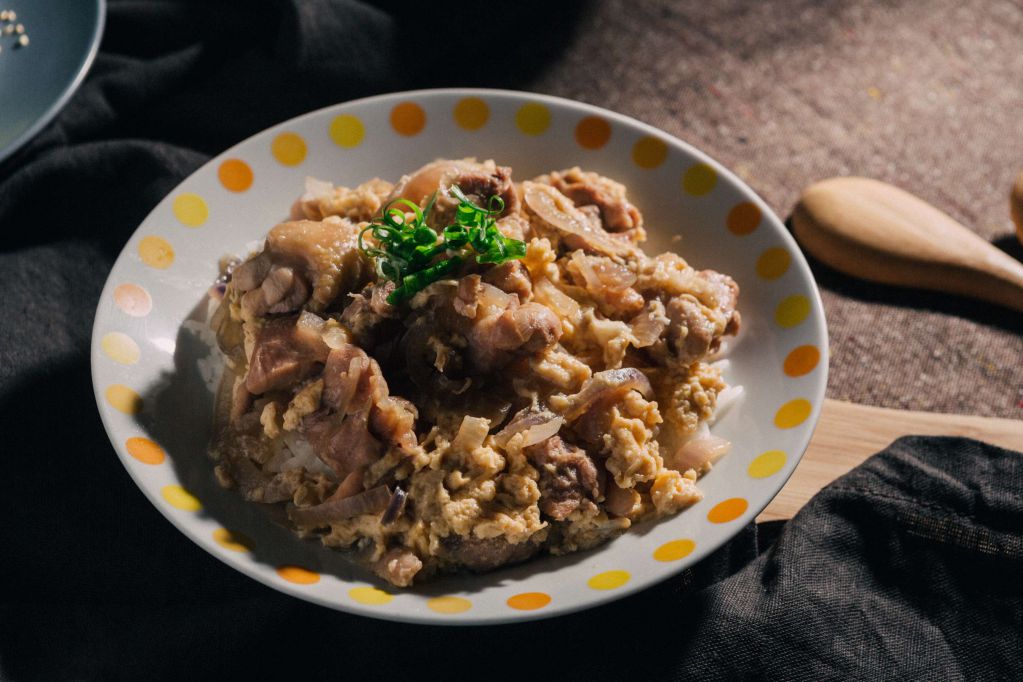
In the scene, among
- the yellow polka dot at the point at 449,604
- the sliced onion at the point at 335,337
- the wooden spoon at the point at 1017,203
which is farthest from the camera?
the wooden spoon at the point at 1017,203

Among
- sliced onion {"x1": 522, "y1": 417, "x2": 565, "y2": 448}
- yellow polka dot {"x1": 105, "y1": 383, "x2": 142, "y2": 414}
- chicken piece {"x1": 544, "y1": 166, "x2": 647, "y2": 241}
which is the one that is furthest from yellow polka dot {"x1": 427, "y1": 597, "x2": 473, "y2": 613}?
chicken piece {"x1": 544, "y1": 166, "x2": 647, "y2": 241}

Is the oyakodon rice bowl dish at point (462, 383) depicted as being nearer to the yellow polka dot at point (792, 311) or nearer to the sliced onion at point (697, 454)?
the sliced onion at point (697, 454)

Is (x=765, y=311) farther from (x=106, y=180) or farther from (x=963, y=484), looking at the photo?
(x=106, y=180)

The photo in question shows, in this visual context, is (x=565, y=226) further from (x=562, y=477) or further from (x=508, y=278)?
(x=562, y=477)

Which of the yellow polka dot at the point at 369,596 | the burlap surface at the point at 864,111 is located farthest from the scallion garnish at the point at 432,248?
the burlap surface at the point at 864,111

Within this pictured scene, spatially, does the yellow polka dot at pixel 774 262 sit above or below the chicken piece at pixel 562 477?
above

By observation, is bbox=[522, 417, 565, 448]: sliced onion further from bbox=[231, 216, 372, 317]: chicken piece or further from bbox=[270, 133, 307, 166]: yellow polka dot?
bbox=[270, 133, 307, 166]: yellow polka dot

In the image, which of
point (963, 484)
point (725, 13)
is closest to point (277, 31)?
point (725, 13)

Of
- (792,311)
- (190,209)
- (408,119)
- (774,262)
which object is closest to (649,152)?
(774,262)
